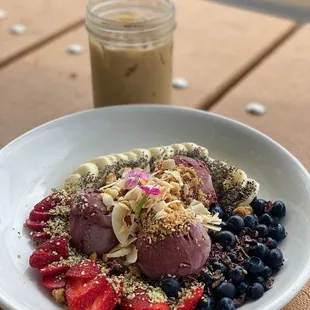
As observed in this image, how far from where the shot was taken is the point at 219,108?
163 centimetres

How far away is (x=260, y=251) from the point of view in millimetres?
1060

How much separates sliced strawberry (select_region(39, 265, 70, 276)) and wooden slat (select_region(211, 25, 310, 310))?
650 millimetres

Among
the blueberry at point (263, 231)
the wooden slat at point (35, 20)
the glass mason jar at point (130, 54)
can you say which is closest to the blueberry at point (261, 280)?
the blueberry at point (263, 231)

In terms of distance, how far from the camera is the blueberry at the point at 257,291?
981 mm

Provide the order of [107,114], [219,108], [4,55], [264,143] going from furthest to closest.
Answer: [4,55]
[219,108]
[107,114]
[264,143]

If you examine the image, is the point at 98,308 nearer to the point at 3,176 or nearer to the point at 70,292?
the point at 70,292

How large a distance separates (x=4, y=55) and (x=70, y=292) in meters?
1.11

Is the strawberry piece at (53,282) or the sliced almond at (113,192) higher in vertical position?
the sliced almond at (113,192)

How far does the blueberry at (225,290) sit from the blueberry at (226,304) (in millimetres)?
15

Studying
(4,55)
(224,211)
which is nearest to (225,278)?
(224,211)

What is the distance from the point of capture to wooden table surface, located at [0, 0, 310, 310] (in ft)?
5.25

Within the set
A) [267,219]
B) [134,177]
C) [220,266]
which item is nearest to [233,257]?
[220,266]

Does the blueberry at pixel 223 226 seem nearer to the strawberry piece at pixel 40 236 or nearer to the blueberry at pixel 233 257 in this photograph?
the blueberry at pixel 233 257

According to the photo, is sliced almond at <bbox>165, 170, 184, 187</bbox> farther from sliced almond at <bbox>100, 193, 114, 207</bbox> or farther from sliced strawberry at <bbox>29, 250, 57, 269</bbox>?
sliced strawberry at <bbox>29, 250, 57, 269</bbox>
